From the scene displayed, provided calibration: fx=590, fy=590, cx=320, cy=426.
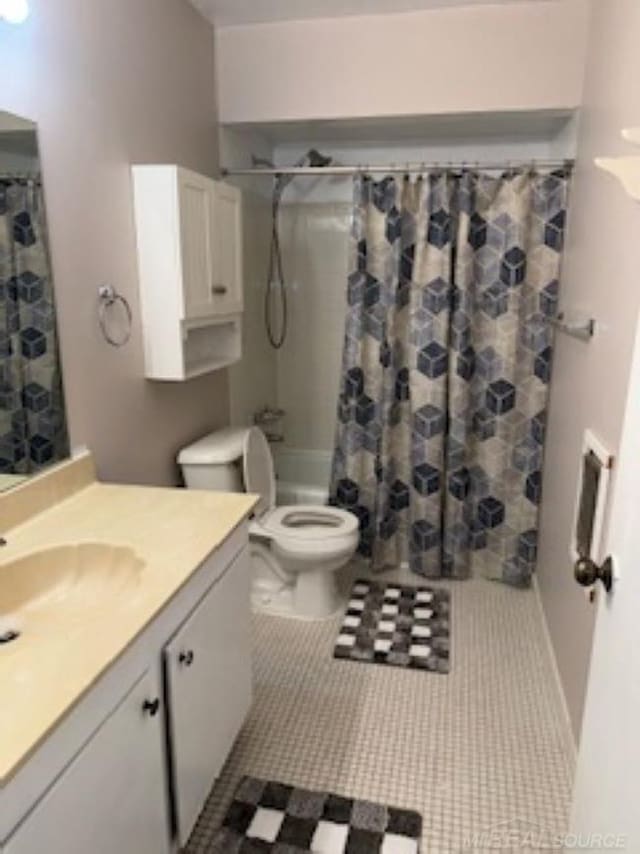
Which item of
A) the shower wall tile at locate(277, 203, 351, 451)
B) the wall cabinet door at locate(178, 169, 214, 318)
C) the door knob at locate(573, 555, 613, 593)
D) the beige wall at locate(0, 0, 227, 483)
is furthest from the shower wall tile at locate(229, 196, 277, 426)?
the door knob at locate(573, 555, 613, 593)

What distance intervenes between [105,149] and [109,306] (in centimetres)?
48

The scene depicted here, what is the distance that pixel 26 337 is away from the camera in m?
1.55

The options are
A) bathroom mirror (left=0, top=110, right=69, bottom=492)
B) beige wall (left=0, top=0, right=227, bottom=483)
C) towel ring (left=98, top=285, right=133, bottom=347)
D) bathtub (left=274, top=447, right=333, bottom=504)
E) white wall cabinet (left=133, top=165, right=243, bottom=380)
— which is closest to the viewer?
bathroom mirror (left=0, top=110, right=69, bottom=492)

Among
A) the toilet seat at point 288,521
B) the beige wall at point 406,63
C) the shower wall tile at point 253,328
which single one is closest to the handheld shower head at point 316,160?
the shower wall tile at point 253,328

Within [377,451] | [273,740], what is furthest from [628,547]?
[377,451]

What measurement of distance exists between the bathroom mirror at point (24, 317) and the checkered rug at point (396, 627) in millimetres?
1409

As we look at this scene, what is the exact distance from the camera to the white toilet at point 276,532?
2352 millimetres

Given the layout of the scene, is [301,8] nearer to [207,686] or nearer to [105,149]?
[105,149]

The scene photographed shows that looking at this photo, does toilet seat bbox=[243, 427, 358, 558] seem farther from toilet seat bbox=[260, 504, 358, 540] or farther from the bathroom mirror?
the bathroom mirror

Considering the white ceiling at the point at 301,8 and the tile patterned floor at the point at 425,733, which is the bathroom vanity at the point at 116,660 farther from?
the white ceiling at the point at 301,8

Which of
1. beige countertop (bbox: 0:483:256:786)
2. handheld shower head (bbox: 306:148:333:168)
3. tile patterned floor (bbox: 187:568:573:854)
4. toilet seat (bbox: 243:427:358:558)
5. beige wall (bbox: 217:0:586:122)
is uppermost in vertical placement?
beige wall (bbox: 217:0:586:122)

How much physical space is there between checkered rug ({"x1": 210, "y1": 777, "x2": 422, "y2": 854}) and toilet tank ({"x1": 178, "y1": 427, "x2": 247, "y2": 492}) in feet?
3.50

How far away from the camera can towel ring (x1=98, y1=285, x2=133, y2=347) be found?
1.84 meters

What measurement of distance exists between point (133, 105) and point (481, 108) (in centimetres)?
135
